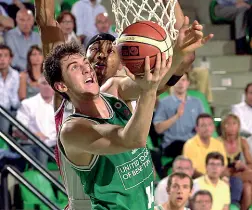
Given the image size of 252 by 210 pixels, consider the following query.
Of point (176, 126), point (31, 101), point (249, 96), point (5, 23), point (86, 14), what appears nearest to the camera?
point (31, 101)

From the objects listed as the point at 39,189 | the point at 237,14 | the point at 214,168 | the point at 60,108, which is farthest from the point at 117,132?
the point at 237,14

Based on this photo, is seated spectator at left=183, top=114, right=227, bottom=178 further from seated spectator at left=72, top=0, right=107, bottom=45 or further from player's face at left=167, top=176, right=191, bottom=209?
seated spectator at left=72, top=0, right=107, bottom=45

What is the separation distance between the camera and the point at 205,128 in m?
6.40

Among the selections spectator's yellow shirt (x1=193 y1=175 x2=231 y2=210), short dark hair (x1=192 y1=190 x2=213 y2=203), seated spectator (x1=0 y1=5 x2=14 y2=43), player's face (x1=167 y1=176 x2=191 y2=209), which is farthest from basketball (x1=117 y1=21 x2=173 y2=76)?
seated spectator (x1=0 y1=5 x2=14 y2=43)

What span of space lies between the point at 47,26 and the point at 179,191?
6.52 ft

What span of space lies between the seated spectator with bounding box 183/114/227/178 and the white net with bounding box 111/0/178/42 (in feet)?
8.28

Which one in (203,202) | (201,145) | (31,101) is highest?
(31,101)

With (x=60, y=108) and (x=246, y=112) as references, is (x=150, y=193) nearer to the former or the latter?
(x=60, y=108)

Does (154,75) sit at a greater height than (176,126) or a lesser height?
greater

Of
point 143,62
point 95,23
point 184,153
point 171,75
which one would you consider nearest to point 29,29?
point 95,23

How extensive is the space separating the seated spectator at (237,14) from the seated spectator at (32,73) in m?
2.97

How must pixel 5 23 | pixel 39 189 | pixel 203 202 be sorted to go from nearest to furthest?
1. pixel 203 202
2. pixel 39 189
3. pixel 5 23

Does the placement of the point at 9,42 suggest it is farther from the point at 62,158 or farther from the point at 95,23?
the point at 62,158

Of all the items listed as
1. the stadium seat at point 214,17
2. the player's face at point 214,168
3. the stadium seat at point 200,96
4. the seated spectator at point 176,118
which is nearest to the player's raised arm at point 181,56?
the player's face at point 214,168
